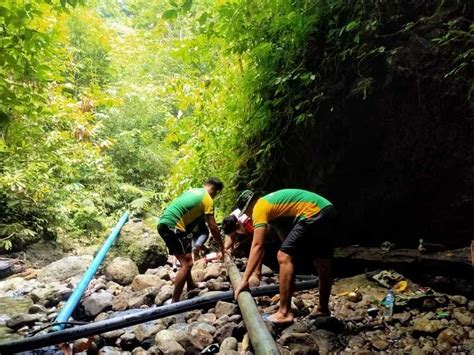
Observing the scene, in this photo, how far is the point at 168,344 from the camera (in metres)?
3.42

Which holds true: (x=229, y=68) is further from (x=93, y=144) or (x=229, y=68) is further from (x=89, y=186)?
(x=89, y=186)

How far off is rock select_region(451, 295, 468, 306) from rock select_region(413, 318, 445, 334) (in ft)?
2.03

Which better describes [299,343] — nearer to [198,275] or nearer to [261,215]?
[261,215]

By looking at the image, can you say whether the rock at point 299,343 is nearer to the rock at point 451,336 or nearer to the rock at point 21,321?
the rock at point 451,336

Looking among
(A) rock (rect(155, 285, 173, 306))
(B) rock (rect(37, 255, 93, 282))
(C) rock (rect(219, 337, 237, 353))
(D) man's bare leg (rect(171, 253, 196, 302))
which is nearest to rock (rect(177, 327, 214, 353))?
(C) rock (rect(219, 337, 237, 353))

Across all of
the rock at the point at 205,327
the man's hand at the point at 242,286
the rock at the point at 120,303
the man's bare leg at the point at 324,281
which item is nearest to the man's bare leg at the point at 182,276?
the rock at the point at 120,303

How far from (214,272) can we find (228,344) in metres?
2.61

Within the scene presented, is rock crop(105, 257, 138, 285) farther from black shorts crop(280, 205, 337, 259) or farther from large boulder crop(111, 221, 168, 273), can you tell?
black shorts crop(280, 205, 337, 259)

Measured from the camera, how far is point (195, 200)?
5332 millimetres

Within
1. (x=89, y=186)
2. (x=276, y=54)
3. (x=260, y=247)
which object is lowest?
(x=89, y=186)

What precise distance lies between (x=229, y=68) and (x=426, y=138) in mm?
5021

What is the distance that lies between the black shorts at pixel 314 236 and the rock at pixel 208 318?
125 centimetres

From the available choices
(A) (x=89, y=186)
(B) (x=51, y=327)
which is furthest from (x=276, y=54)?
(A) (x=89, y=186)

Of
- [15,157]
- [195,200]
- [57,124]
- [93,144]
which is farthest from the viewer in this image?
→ [93,144]
